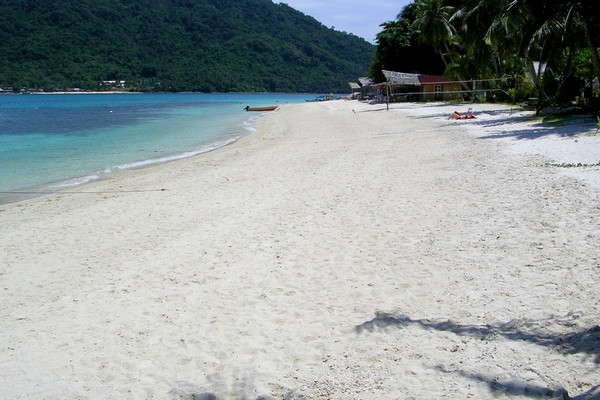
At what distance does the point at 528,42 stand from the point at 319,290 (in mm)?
16721

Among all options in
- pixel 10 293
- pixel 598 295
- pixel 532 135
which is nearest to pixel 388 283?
pixel 598 295

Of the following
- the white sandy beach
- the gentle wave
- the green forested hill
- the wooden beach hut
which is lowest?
the white sandy beach

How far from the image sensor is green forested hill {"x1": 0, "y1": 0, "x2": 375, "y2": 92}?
5182 inches

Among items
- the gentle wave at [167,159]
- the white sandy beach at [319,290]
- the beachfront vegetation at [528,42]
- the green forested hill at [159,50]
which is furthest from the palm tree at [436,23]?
the green forested hill at [159,50]

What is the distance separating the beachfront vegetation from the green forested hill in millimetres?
113919

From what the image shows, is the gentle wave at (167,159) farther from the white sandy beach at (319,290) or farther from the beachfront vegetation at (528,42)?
the beachfront vegetation at (528,42)

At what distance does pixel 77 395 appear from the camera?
3555mm

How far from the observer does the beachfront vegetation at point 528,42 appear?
1650 centimetres

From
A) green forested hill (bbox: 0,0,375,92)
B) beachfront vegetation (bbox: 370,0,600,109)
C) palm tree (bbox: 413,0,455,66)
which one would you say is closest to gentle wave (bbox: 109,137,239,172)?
beachfront vegetation (bbox: 370,0,600,109)

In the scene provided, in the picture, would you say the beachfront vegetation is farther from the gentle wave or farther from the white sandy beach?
the gentle wave

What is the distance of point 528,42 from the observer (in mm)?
18234

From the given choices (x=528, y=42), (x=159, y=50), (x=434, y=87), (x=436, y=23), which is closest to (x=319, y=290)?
(x=528, y=42)

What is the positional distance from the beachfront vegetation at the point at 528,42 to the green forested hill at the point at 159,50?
374 ft

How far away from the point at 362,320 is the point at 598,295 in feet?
6.64
